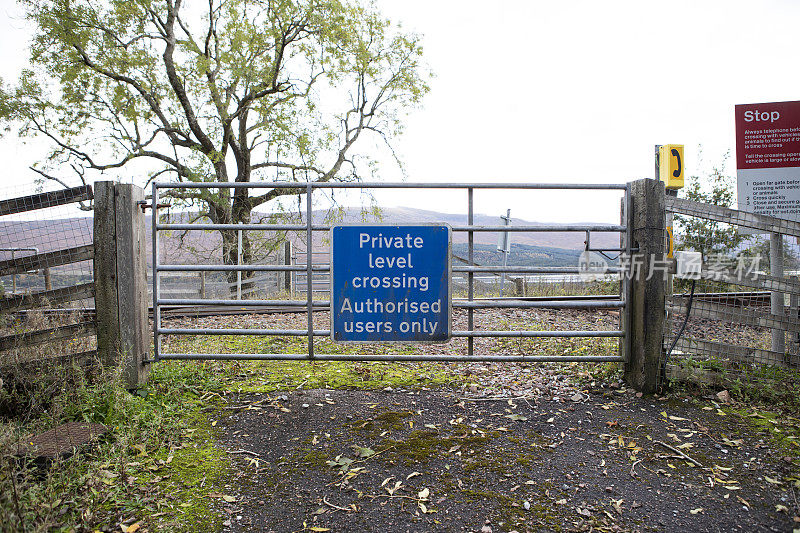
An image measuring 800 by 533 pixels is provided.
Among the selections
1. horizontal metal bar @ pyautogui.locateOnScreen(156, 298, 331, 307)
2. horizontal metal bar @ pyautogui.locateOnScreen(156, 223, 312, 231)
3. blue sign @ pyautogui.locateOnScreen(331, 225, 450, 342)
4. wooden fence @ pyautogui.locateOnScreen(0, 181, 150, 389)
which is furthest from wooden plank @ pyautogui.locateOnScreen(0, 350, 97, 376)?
blue sign @ pyautogui.locateOnScreen(331, 225, 450, 342)

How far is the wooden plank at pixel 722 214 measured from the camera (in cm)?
503

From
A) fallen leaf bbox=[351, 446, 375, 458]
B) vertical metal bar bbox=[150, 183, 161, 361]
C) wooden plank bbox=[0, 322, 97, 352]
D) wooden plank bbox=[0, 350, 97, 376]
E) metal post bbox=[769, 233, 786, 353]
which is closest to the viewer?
fallen leaf bbox=[351, 446, 375, 458]

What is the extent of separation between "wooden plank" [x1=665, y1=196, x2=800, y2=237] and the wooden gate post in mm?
5262

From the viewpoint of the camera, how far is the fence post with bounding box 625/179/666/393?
491 cm

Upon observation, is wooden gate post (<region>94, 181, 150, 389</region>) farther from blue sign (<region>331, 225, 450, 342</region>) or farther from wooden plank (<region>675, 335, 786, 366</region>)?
wooden plank (<region>675, 335, 786, 366</region>)

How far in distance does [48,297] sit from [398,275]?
3312mm

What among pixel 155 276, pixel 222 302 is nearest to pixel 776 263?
pixel 222 302

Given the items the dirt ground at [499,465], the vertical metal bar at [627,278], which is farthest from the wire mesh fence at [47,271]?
the vertical metal bar at [627,278]

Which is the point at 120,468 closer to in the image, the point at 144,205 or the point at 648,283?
the point at 144,205

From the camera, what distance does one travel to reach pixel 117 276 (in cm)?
494

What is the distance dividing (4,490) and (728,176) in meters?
16.6

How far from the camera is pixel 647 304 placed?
4.94 m

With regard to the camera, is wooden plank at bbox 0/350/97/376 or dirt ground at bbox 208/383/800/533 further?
wooden plank at bbox 0/350/97/376

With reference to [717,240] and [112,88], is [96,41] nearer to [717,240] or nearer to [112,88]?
[112,88]
